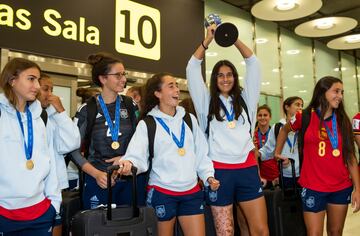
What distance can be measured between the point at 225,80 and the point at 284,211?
4.46ft

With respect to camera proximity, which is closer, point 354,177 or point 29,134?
point 29,134

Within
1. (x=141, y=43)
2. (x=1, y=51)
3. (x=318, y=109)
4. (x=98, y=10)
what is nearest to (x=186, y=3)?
(x=141, y=43)

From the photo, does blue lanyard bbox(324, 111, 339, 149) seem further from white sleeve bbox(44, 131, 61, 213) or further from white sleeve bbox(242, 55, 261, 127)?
white sleeve bbox(44, 131, 61, 213)

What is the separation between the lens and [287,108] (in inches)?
182

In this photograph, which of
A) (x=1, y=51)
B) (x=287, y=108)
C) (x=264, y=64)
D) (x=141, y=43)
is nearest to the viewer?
(x=1, y=51)

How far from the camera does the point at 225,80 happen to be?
116 inches

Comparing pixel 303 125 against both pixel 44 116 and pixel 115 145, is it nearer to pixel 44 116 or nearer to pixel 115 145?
pixel 115 145

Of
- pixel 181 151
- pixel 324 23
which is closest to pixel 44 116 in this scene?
pixel 181 151

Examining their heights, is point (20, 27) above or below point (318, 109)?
above

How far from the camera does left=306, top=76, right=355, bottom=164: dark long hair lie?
3002 mm

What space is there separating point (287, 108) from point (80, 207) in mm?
2865

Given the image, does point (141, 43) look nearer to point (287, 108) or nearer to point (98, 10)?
point (98, 10)

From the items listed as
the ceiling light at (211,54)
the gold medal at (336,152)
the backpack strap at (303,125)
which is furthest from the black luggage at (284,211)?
the ceiling light at (211,54)

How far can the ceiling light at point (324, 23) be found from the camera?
8348 mm
